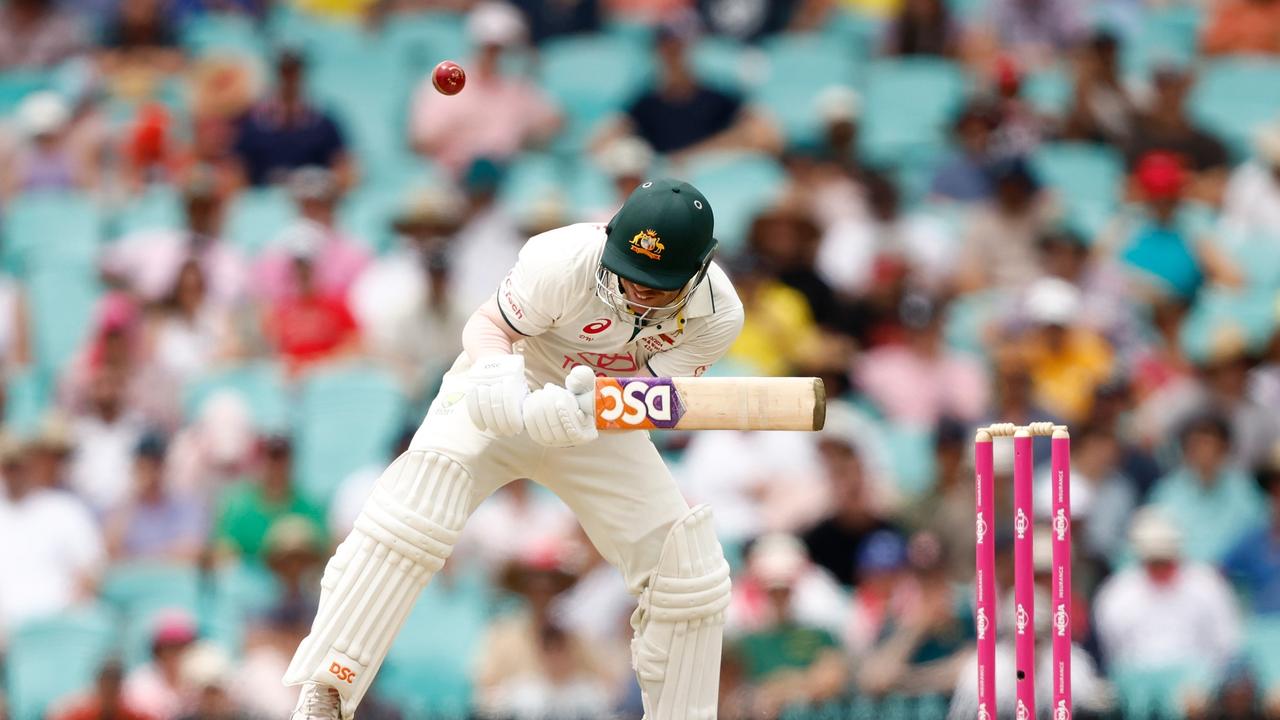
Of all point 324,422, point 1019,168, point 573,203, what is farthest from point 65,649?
point 1019,168

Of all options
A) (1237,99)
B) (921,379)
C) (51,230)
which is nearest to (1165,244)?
(1237,99)

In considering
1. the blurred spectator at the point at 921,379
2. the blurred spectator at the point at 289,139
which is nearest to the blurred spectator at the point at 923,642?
the blurred spectator at the point at 921,379

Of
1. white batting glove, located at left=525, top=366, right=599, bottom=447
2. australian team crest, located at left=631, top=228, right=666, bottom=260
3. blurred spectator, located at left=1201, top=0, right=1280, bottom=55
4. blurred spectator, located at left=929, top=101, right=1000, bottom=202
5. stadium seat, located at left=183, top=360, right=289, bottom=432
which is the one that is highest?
blurred spectator, located at left=1201, top=0, right=1280, bottom=55

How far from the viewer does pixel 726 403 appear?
4570 mm

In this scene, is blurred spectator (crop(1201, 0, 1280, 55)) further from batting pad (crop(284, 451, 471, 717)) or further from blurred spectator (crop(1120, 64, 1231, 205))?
batting pad (crop(284, 451, 471, 717))

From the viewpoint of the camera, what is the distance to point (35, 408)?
887cm

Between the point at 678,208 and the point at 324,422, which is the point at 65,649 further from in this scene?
the point at 678,208

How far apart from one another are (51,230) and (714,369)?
3701 mm

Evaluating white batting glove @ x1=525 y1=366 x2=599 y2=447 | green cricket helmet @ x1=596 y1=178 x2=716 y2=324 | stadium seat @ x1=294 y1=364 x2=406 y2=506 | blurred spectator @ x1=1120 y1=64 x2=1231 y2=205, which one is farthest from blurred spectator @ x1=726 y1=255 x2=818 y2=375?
white batting glove @ x1=525 y1=366 x2=599 y2=447

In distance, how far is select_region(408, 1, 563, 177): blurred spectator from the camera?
10000 millimetres

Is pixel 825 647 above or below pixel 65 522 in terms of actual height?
below

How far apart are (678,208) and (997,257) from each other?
4995 millimetres

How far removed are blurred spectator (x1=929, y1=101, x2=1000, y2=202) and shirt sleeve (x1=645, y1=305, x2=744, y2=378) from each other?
4765mm

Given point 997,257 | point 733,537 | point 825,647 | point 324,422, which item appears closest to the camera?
point 825,647
